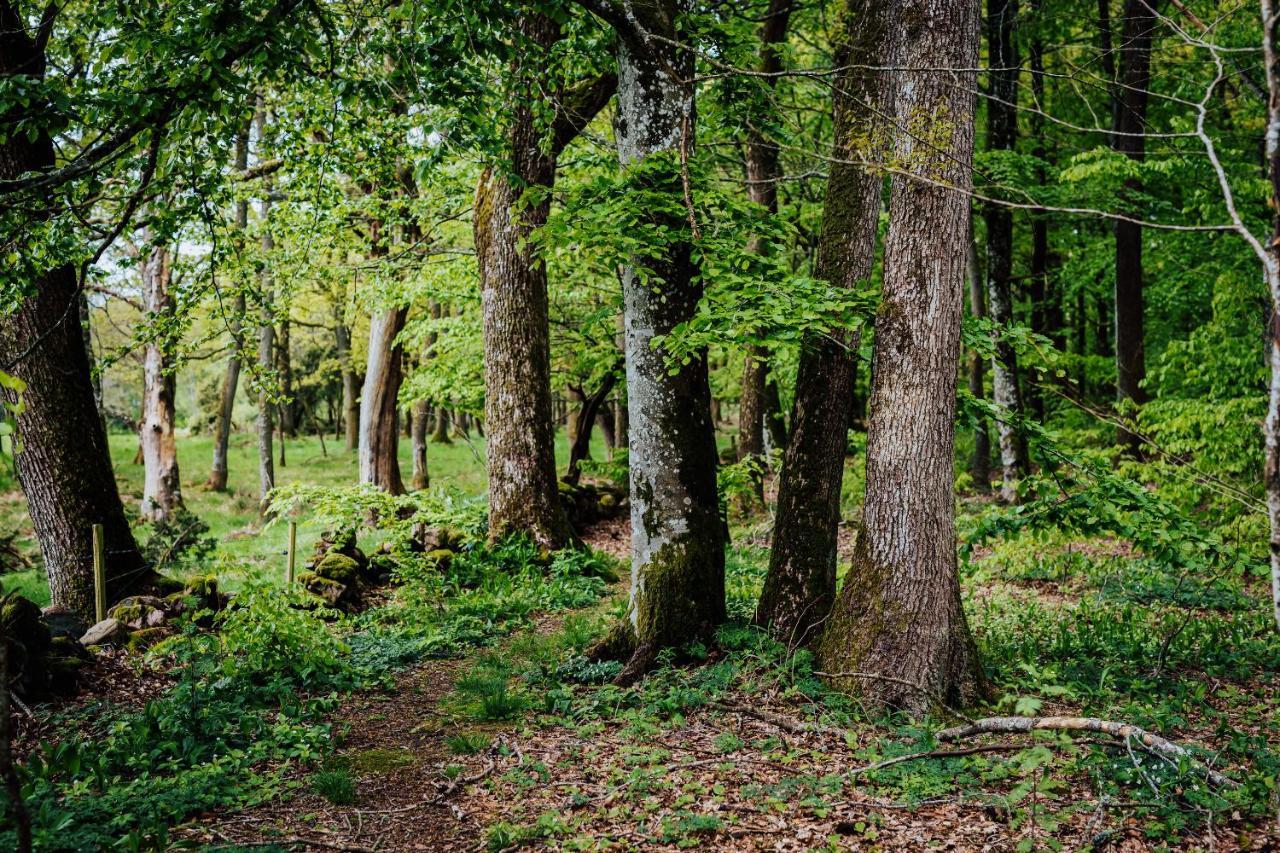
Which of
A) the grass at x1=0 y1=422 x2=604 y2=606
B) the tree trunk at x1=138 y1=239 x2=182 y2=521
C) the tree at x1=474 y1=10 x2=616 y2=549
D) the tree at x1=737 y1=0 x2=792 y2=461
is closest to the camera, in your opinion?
the tree at x1=474 y1=10 x2=616 y2=549

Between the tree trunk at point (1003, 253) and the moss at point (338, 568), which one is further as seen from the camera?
the tree trunk at point (1003, 253)

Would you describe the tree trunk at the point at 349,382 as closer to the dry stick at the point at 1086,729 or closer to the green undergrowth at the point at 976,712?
the green undergrowth at the point at 976,712

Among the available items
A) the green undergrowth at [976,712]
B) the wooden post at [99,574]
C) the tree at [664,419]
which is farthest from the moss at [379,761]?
the wooden post at [99,574]

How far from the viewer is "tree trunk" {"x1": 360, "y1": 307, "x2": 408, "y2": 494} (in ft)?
44.1

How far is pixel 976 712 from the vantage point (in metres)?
5.05

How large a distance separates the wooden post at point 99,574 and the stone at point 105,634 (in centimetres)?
45

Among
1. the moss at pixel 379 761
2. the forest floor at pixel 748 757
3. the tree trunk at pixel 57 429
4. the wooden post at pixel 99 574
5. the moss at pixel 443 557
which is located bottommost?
the moss at pixel 379 761

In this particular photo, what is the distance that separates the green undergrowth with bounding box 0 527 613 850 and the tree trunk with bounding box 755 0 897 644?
11.5 ft

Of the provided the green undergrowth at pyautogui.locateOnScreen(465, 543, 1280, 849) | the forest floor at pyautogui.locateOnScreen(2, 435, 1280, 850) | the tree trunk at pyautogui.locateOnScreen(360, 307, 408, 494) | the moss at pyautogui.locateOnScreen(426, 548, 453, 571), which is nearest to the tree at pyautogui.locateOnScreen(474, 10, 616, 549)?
the moss at pyautogui.locateOnScreen(426, 548, 453, 571)

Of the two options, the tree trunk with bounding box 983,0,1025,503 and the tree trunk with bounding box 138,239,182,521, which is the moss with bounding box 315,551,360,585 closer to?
the tree trunk with bounding box 138,239,182,521

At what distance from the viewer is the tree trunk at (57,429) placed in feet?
24.3

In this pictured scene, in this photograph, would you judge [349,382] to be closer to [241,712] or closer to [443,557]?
[443,557]

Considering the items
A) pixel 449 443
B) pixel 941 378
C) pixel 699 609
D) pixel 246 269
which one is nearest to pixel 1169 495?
pixel 941 378

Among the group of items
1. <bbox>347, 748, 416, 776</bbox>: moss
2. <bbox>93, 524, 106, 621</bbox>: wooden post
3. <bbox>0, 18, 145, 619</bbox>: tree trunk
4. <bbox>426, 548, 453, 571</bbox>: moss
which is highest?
<bbox>0, 18, 145, 619</bbox>: tree trunk
